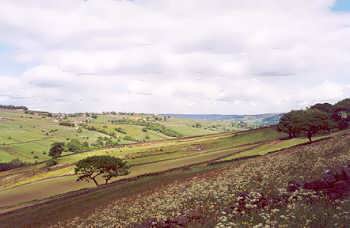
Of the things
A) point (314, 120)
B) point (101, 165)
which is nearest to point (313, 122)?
point (314, 120)

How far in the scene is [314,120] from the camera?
338ft

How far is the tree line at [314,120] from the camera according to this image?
102625 mm

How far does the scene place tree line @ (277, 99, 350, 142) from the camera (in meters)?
103

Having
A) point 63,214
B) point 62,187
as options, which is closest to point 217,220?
point 63,214

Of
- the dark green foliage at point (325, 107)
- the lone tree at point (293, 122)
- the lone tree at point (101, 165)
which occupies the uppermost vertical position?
the dark green foliage at point (325, 107)

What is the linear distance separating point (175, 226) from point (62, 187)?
280 ft

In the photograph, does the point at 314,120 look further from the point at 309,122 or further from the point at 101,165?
the point at 101,165

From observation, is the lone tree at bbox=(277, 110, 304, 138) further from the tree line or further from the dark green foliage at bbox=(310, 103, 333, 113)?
the dark green foliage at bbox=(310, 103, 333, 113)

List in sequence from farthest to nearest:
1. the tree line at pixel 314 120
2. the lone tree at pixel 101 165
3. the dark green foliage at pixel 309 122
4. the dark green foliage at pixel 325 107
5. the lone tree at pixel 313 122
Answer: the dark green foliage at pixel 325 107 → the tree line at pixel 314 120 → the dark green foliage at pixel 309 122 → the lone tree at pixel 313 122 → the lone tree at pixel 101 165

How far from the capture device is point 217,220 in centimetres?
1658

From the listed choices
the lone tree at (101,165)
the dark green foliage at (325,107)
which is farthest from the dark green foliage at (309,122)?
the lone tree at (101,165)

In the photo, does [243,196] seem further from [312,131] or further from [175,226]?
[312,131]

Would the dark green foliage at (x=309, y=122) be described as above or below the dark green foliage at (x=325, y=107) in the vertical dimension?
below

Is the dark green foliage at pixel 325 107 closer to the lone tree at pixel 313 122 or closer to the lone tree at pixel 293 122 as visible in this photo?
the lone tree at pixel 293 122
